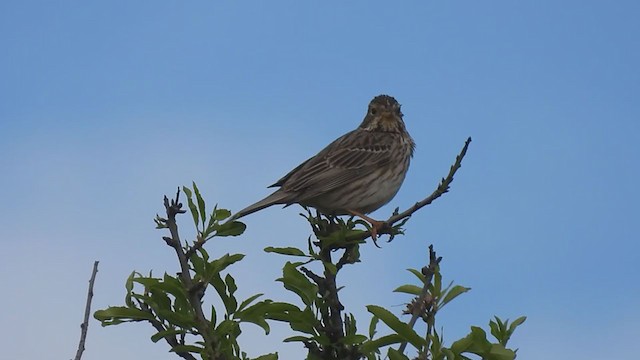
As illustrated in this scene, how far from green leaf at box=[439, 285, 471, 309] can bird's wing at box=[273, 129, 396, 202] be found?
177 inches

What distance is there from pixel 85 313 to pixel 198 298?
691 mm

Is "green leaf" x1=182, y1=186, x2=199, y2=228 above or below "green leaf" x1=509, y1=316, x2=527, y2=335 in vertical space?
above

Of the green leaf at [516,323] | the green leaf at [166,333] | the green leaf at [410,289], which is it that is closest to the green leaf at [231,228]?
the green leaf at [166,333]

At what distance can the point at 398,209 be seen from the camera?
22.7ft

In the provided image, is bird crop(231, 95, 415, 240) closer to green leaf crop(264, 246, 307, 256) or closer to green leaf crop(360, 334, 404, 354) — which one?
green leaf crop(264, 246, 307, 256)

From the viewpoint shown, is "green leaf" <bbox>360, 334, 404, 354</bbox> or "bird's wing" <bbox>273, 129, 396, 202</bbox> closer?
"green leaf" <bbox>360, 334, 404, 354</bbox>

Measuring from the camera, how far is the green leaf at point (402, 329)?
514 centimetres

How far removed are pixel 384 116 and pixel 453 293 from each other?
702 centimetres

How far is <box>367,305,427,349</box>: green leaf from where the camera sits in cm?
514

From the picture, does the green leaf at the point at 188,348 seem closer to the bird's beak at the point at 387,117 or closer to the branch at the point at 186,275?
the branch at the point at 186,275

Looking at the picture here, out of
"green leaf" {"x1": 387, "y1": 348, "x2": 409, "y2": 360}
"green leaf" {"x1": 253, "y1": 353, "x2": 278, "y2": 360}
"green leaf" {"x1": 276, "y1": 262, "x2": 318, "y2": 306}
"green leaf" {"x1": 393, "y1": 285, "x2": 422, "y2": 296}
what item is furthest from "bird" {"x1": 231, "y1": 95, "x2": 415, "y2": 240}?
"green leaf" {"x1": 387, "y1": 348, "x2": 409, "y2": 360}

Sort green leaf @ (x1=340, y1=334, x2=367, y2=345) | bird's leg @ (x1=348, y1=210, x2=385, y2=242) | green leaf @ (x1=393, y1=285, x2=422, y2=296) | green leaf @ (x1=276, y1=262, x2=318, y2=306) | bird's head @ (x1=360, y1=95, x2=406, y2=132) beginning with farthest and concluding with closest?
bird's head @ (x1=360, y1=95, x2=406, y2=132) < bird's leg @ (x1=348, y1=210, x2=385, y2=242) < green leaf @ (x1=393, y1=285, x2=422, y2=296) < green leaf @ (x1=276, y1=262, x2=318, y2=306) < green leaf @ (x1=340, y1=334, x2=367, y2=345)

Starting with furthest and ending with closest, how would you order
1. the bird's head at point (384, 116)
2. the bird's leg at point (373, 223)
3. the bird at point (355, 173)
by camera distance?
the bird's head at point (384, 116) < the bird at point (355, 173) < the bird's leg at point (373, 223)

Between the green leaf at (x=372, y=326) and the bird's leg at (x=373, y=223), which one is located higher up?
the bird's leg at (x=373, y=223)
